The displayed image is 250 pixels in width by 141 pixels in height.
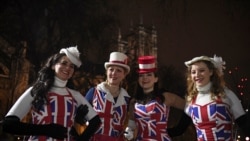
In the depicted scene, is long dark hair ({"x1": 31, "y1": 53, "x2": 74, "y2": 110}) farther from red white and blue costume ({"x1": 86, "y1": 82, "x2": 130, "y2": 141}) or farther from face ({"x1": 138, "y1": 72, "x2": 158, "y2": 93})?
face ({"x1": 138, "y1": 72, "x2": 158, "y2": 93})

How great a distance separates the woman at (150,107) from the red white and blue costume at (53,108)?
1.12 meters

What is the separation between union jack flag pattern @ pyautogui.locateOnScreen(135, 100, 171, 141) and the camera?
4441 mm

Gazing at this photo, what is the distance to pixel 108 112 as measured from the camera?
176 inches

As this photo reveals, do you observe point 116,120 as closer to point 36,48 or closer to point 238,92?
point 36,48

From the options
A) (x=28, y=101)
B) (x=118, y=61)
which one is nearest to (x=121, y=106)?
(x=118, y=61)

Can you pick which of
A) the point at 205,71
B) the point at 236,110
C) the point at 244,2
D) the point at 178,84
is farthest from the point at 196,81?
the point at 178,84

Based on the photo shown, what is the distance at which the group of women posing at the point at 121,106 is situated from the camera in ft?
11.7

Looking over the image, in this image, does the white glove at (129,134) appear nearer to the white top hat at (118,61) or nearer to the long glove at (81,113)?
the long glove at (81,113)

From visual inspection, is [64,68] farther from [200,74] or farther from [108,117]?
[200,74]

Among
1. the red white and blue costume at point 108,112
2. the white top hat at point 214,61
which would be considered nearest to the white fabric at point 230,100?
the white top hat at point 214,61

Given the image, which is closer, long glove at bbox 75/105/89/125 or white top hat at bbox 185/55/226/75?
long glove at bbox 75/105/89/125

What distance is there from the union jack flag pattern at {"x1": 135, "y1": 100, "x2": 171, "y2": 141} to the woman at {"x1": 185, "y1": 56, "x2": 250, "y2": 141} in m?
0.41

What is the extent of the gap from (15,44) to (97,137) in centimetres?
1017

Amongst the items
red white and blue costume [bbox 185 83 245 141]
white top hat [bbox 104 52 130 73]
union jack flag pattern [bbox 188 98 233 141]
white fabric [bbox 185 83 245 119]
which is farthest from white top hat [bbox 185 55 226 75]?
white top hat [bbox 104 52 130 73]
